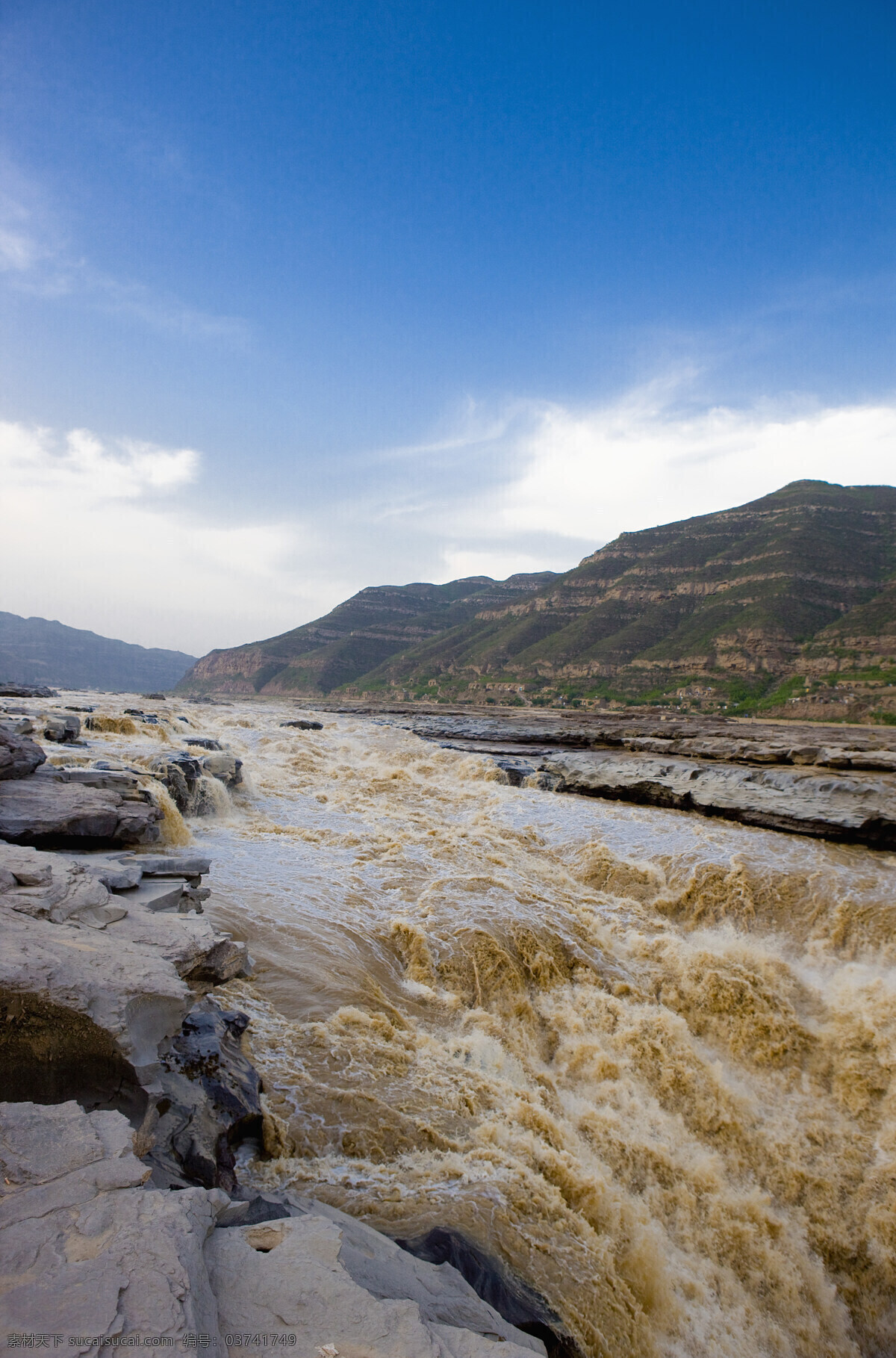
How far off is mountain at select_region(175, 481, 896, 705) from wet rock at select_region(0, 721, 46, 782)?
45.5 metres

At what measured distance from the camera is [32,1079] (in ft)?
11.1

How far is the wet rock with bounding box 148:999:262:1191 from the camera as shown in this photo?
147 inches

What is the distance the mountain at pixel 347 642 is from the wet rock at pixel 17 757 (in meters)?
87.0

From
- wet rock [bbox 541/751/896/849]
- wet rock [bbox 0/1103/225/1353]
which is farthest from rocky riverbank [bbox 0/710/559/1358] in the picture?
wet rock [bbox 541/751/896/849]

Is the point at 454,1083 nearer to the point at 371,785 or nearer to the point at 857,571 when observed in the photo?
the point at 371,785

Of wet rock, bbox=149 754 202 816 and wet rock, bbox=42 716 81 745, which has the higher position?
wet rock, bbox=42 716 81 745

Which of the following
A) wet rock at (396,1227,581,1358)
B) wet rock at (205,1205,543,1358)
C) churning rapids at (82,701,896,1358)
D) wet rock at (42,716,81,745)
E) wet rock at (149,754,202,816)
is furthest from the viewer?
wet rock at (42,716,81,745)

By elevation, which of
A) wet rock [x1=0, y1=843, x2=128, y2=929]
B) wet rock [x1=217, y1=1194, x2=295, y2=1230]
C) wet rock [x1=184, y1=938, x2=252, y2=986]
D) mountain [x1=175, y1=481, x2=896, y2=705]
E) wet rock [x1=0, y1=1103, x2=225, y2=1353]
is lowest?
wet rock [x1=217, y1=1194, x2=295, y2=1230]

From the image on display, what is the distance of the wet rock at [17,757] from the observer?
30.9 ft

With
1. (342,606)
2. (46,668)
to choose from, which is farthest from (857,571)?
(46,668)

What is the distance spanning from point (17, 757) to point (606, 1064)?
10223 millimetres

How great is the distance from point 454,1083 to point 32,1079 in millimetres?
3839

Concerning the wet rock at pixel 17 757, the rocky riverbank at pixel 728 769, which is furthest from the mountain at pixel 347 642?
the wet rock at pixel 17 757

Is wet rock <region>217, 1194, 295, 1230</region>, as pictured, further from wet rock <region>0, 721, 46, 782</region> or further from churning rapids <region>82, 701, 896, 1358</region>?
wet rock <region>0, 721, 46, 782</region>
